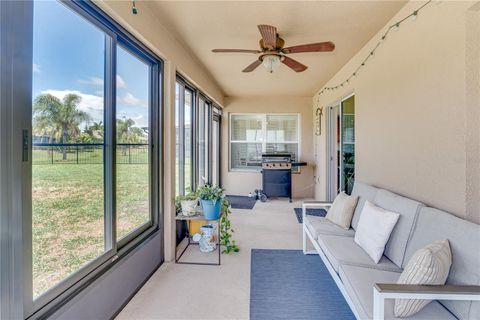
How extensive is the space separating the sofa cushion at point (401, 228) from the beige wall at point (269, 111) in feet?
14.7

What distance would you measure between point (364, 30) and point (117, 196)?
9.83 feet

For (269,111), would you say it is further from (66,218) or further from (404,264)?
(66,218)

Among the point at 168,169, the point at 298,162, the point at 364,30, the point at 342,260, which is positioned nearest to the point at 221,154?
the point at 298,162

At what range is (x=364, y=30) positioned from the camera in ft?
9.14

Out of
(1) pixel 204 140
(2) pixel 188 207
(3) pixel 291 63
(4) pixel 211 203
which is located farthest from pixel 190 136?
Answer: (3) pixel 291 63

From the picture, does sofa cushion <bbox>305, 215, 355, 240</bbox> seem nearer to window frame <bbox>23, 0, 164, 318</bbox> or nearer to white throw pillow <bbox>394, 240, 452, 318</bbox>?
white throw pillow <bbox>394, 240, 452, 318</bbox>

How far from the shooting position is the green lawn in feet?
4.47

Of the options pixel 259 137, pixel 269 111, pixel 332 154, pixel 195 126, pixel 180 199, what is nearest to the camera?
pixel 180 199

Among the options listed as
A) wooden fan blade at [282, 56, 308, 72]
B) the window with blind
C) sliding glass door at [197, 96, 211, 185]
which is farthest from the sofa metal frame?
Result: the window with blind

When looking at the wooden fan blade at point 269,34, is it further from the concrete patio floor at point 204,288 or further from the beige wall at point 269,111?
the beige wall at point 269,111

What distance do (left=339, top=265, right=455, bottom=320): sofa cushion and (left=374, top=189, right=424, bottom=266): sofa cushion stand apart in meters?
0.19

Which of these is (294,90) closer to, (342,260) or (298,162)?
(298,162)

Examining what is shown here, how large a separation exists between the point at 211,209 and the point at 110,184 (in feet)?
3.77

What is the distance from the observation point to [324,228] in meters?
2.62
